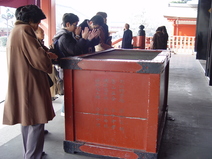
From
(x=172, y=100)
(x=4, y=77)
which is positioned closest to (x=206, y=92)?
(x=172, y=100)

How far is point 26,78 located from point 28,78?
2cm

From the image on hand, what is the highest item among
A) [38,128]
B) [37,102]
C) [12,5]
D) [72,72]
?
[12,5]

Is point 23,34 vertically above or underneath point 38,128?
above

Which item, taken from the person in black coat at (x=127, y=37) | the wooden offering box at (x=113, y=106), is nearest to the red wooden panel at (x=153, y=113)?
the wooden offering box at (x=113, y=106)

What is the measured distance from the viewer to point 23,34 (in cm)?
203

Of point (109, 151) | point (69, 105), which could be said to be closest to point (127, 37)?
point (69, 105)

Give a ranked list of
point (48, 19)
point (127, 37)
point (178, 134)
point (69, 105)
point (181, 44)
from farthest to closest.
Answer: point (181, 44), point (127, 37), point (48, 19), point (178, 134), point (69, 105)

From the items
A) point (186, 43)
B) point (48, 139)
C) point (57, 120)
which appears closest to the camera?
point (48, 139)

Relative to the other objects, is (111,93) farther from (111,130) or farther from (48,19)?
(48,19)

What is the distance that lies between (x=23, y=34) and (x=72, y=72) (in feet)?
2.05

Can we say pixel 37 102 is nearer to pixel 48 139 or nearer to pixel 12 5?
pixel 48 139

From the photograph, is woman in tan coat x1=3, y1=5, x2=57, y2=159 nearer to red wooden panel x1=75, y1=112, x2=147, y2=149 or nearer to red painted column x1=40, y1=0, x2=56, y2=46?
red wooden panel x1=75, y1=112, x2=147, y2=149

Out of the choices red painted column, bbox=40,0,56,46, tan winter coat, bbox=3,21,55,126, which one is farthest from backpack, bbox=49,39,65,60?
red painted column, bbox=40,0,56,46

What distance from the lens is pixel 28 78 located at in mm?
2117
